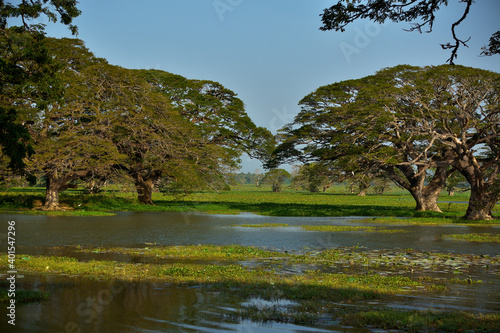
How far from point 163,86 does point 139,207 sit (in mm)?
11840

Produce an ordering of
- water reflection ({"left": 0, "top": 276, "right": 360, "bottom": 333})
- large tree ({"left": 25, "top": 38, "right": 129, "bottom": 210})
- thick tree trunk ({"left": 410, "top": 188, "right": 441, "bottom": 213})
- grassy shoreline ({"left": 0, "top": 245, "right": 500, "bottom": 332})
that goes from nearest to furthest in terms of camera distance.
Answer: water reflection ({"left": 0, "top": 276, "right": 360, "bottom": 333}) → grassy shoreline ({"left": 0, "top": 245, "right": 500, "bottom": 332}) → large tree ({"left": 25, "top": 38, "right": 129, "bottom": 210}) → thick tree trunk ({"left": 410, "top": 188, "right": 441, "bottom": 213})

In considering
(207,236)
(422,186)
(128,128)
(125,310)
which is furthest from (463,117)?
(125,310)

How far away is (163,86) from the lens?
134ft

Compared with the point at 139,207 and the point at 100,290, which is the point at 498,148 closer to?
the point at 139,207

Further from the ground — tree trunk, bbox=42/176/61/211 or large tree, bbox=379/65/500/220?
large tree, bbox=379/65/500/220

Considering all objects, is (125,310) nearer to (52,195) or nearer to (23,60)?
(23,60)

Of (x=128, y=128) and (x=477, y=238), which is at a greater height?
(x=128, y=128)

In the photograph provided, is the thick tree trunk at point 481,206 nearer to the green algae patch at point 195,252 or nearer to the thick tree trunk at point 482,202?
the thick tree trunk at point 482,202

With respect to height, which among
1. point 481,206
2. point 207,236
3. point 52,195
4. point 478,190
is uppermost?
point 478,190

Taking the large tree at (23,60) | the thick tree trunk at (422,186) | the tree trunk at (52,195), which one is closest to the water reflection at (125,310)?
the large tree at (23,60)

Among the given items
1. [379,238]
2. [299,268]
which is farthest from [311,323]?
[379,238]

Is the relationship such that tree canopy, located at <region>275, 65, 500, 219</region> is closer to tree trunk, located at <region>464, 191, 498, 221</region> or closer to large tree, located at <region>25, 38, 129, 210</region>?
tree trunk, located at <region>464, 191, 498, 221</region>

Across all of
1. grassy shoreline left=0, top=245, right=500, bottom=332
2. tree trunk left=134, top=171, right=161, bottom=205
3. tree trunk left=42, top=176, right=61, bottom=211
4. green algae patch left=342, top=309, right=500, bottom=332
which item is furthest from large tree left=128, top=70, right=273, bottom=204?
green algae patch left=342, top=309, right=500, bottom=332

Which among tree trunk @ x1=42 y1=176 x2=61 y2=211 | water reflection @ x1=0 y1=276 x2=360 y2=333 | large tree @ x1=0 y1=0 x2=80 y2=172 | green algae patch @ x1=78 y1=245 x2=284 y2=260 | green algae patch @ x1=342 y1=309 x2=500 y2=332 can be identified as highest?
large tree @ x1=0 y1=0 x2=80 y2=172
